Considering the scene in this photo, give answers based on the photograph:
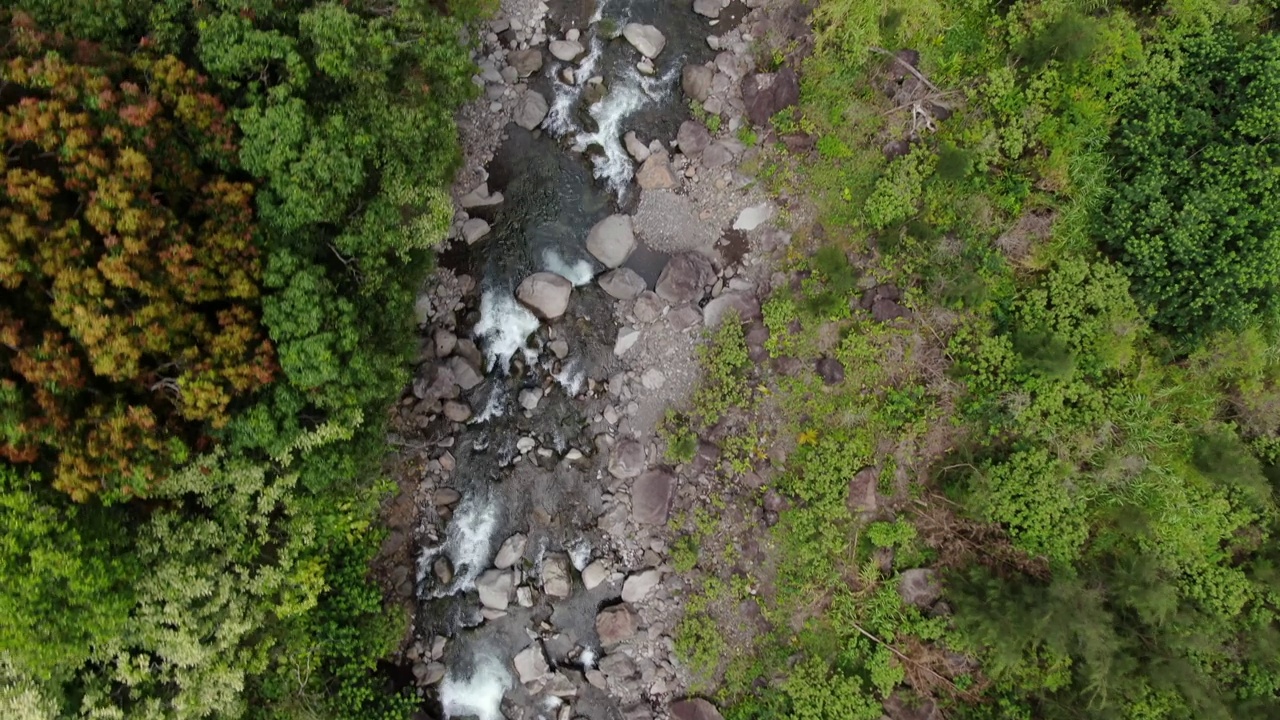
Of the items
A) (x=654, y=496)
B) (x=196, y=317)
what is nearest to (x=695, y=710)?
(x=654, y=496)

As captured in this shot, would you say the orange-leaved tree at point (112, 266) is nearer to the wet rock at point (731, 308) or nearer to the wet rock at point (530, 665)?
the wet rock at point (530, 665)

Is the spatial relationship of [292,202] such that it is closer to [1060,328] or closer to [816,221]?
[816,221]

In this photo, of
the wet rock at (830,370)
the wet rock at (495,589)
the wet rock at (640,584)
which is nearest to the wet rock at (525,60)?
the wet rock at (830,370)

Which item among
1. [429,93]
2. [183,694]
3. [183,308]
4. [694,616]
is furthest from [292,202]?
[694,616]

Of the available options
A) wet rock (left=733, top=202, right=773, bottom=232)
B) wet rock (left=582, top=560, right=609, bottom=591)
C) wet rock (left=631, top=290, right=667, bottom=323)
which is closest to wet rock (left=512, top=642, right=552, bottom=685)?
wet rock (left=582, top=560, right=609, bottom=591)

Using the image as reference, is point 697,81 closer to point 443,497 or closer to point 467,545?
point 443,497
